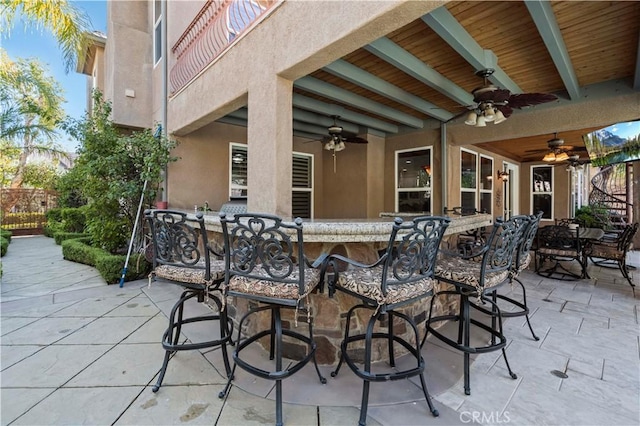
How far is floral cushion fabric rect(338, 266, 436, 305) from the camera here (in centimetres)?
167

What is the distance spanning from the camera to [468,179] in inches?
293

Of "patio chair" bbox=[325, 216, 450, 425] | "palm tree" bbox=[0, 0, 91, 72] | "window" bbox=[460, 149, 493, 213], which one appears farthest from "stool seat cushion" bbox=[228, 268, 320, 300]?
"palm tree" bbox=[0, 0, 91, 72]

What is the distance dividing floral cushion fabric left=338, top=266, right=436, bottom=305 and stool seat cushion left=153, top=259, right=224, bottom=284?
0.85 metres

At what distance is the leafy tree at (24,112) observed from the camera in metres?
6.99

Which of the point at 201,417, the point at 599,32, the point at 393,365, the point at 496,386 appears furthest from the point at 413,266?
the point at 599,32

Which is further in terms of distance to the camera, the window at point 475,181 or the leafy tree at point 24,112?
the window at point 475,181

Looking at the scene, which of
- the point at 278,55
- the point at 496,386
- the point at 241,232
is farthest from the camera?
the point at 278,55

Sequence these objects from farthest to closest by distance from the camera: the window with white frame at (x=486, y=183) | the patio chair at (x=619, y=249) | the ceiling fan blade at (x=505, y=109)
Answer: the window with white frame at (x=486, y=183) < the patio chair at (x=619, y=249) < the ceiling fan blade at (x=505, y=109)

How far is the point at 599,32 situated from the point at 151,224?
458 cm

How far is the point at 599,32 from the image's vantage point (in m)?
2.97

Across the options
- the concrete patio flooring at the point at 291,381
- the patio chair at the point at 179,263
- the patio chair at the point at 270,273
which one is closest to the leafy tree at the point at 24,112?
the concrete patio flooring at the point at 291,381

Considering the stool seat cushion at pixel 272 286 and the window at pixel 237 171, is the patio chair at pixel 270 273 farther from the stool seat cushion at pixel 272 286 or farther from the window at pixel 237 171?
the window at pixel 237 171

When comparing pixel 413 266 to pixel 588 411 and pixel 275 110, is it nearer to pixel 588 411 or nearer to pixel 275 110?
pixel 588 411

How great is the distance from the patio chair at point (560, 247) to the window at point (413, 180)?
2.09 meters
